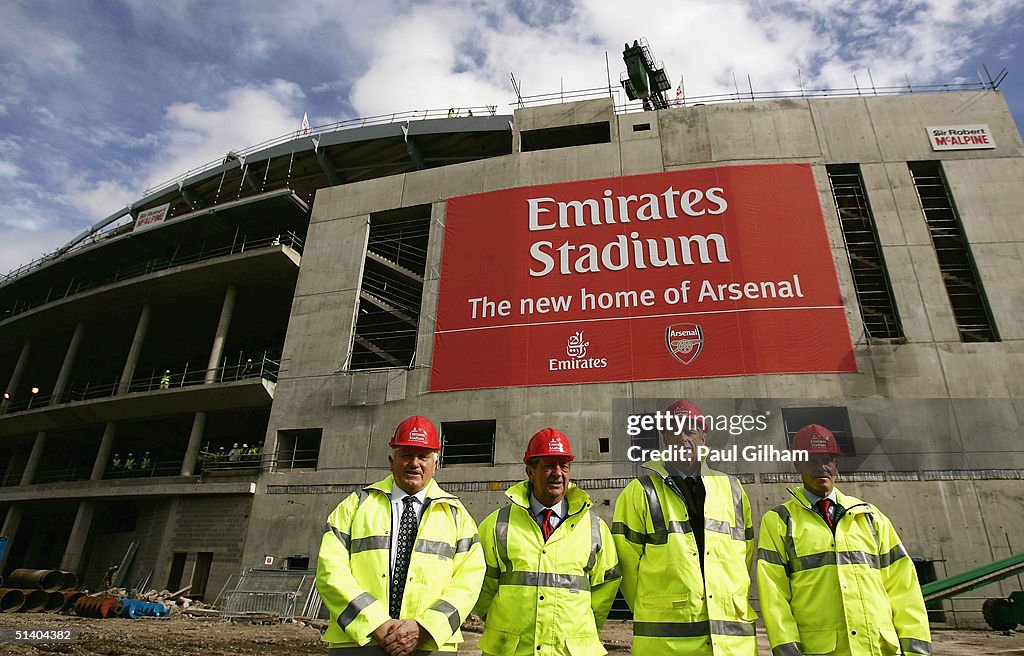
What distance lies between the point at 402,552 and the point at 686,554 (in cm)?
183

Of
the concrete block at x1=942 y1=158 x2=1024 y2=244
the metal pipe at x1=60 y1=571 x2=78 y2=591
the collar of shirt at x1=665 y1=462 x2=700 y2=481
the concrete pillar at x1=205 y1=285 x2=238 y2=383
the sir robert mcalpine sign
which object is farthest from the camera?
the concrete pillar at x1=205 y1=285 x2=238 y2=383

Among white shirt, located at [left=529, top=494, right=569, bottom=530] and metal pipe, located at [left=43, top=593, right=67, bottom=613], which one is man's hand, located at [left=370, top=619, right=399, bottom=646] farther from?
metal pipe, located at [left=43, top=593, right=67, bottom=613]

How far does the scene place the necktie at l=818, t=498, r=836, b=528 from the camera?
3840 millimetres

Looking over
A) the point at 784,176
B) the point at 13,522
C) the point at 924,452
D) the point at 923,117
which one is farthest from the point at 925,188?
the point at 13,522

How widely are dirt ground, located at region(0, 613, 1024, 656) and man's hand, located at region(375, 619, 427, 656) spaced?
7.06 metres

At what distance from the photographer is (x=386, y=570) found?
10.8 feet

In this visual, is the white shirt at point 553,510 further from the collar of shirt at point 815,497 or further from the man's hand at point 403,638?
the collar of shirt at point 815,497

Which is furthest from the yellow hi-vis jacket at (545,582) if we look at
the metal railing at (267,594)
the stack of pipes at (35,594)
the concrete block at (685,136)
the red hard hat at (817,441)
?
the concrete block at (685,136)

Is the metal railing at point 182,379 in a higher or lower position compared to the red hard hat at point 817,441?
higher

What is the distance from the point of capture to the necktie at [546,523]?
12.3 ft

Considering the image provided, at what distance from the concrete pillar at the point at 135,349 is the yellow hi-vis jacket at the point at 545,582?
22.5m

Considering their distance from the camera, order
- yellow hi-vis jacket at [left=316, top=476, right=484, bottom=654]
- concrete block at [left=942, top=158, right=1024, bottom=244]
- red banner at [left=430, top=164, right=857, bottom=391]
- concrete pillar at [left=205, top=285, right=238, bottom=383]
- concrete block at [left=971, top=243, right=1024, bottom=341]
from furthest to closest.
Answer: concrete pillar at [left=205, top=285, right=238, bottom=383] → concrete block at [left=942, top=158, right=1024, bottom=244] → red banner at [left=430, top=164, right=857, bottom=391] → concrete block at [left=971, top=243, right=1024, bottom=341] → yellow hi-vis jacket at [left=316, top=476, right=484, bottom=654]

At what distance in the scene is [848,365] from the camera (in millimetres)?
15227

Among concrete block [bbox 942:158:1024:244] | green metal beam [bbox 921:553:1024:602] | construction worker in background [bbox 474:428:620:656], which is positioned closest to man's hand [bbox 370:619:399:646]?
construction worker in background [bbox 474:428:620:656]
